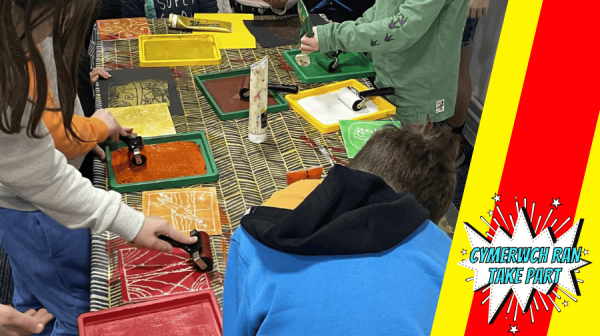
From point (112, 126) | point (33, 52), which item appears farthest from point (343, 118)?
point (33, 52)

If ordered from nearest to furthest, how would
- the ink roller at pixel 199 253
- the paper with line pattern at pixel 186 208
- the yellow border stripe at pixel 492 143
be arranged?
1. the yellow border stripe at pixel 492 143
2. the ink roller at pixel 199 253
3. the paper with line pattern at pixel 186 208

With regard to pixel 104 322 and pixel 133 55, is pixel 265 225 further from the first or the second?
→ pixel 133 55

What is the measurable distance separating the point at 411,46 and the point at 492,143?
1507mm

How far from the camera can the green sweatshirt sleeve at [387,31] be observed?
1.92 meters

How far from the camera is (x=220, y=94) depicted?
2049 mm

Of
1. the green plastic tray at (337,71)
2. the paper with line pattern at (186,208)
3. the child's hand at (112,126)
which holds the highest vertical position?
the child's hand at (112,126)

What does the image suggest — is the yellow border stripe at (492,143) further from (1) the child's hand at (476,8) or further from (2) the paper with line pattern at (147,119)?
(1) the child's hand at (476,8)

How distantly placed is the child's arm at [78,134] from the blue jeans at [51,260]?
20cm

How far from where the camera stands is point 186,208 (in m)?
1.50

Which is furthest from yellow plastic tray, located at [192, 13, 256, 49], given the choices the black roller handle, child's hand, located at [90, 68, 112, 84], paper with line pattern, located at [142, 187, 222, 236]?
paper with line pattern, located at [142, 187, 222, 236]

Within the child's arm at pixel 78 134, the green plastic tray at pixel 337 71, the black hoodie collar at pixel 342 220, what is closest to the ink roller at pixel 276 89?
the green plastic tray at pixel 337 71

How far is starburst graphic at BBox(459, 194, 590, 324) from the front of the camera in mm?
680

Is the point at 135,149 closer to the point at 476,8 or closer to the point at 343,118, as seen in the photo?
the point at 343,118

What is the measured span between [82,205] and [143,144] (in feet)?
1.92
